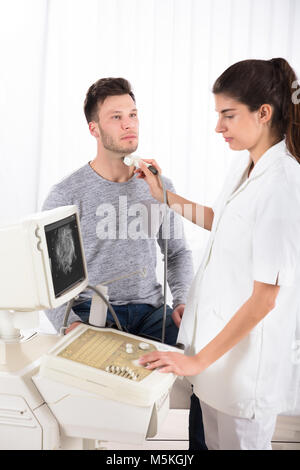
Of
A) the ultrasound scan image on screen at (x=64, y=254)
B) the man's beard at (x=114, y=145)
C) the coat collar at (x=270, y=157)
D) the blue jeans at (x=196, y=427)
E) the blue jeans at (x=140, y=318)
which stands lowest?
the blue jeans at (x=196, y=427)

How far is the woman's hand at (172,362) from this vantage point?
1.12m

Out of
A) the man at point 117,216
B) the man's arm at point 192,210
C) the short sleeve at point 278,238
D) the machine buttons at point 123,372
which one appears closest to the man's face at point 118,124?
the man at point 117,216

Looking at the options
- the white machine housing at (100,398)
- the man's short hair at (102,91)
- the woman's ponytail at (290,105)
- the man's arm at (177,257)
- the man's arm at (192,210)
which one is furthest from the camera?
the man's arm at (177,257)

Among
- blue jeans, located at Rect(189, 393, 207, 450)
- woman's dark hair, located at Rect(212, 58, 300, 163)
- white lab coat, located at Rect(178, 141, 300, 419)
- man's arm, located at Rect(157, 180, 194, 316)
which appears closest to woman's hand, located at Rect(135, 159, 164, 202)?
man's arm, located at Rect(157, 180, 194, 316)

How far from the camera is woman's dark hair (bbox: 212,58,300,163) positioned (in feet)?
3.84

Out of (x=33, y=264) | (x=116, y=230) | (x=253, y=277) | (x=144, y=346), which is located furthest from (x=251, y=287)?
(x=116, y=230)

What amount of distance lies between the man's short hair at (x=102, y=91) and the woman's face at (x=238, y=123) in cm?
58

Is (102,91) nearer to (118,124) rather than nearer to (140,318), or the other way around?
(118,124)

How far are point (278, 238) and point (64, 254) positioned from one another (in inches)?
21.0

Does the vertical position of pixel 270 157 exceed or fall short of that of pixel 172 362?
it exceeds it

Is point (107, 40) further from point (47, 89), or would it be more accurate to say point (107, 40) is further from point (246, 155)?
point (246, 155)

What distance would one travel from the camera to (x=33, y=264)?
1075 mm

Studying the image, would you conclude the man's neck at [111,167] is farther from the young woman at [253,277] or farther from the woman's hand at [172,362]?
the woman's hand at [172,362]

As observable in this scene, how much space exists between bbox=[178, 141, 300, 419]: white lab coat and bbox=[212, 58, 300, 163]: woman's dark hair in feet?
0.15
